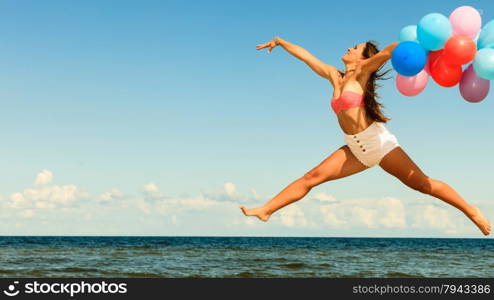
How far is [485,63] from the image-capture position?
590 centimetres

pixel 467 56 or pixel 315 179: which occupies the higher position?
pixel 467 56

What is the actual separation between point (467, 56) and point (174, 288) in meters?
5.69

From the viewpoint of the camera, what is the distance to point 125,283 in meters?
9.42

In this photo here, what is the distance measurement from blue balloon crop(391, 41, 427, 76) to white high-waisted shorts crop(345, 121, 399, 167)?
67 cm

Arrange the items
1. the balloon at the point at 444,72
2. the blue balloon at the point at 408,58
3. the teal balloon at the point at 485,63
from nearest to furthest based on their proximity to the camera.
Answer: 1. the blue balloon at the point at 408,58
2. the teal balloon at the point at 485,63
3. the balloon at the point at 444,72

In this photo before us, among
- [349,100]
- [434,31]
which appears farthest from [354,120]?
[434,31]

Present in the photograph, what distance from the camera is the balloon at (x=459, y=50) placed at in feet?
19.2

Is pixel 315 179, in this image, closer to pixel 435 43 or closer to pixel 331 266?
pixel 435 43

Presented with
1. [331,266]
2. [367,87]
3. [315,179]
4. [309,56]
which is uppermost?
[309,56]

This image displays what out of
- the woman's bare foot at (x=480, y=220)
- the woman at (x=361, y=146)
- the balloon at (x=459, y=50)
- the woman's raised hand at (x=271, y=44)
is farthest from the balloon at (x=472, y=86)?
the woman's raised hand at (x=271, y=44)

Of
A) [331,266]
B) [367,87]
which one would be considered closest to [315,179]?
[367,87]

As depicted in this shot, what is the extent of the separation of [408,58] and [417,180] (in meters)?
1.32

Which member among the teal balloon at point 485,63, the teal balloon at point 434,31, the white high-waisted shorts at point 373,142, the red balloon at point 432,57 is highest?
the teal balloon at point 434,31

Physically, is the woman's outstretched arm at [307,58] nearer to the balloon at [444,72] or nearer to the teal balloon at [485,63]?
the balloon at [444,72]
